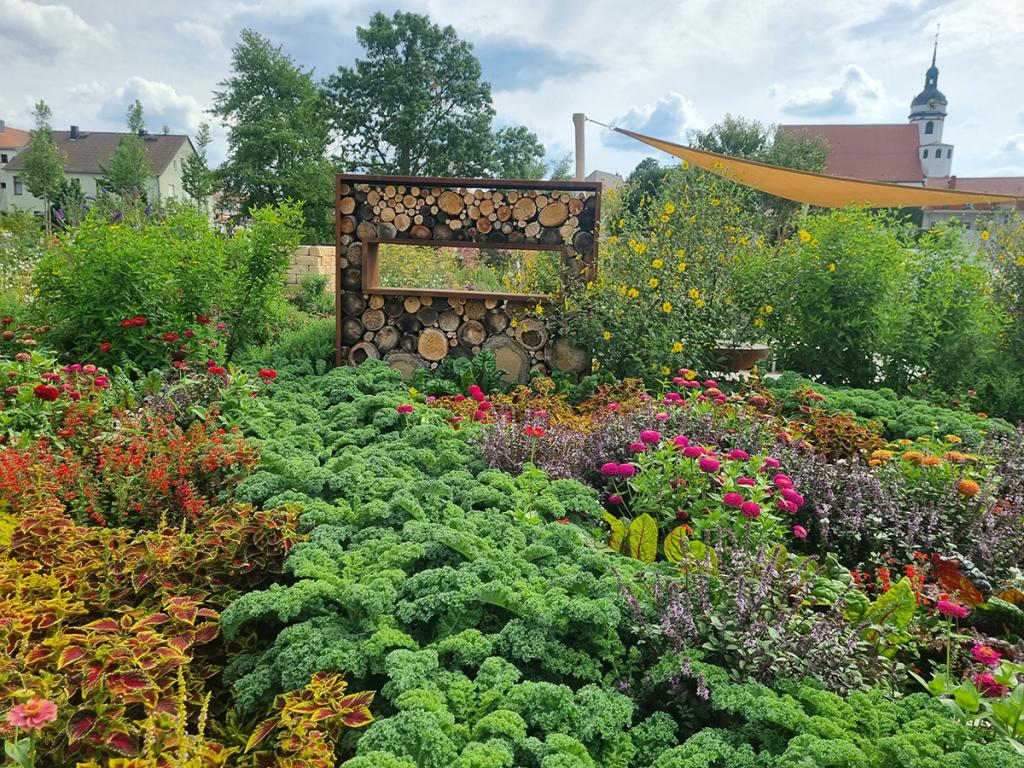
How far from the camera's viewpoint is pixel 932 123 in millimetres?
61500

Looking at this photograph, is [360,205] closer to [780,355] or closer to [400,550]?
[780,355]

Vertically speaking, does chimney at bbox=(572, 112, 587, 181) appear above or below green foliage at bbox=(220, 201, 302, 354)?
above

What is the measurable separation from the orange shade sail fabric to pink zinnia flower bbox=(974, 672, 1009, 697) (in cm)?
512

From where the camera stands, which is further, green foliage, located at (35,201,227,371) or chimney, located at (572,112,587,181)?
chimney, located at (572,112,587,181)

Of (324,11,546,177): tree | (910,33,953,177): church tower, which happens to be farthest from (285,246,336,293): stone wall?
(910,33,953,177): church tower

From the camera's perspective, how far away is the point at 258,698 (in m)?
1.75

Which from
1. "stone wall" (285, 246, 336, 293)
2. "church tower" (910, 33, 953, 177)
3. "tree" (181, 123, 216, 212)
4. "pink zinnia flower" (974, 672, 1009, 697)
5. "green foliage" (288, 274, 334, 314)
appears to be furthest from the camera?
"church tower" (910, 33, 953, 177)

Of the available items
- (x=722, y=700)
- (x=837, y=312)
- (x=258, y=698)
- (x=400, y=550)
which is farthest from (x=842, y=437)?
(x=258, y=698)

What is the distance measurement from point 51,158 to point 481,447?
99.9 feet

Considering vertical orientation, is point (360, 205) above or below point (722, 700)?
above

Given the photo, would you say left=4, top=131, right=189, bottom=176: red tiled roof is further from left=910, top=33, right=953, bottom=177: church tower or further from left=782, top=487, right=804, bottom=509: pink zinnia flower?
left=910, top=33, right=953, bottom=177: church tower

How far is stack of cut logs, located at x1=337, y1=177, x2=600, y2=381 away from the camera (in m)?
5.34

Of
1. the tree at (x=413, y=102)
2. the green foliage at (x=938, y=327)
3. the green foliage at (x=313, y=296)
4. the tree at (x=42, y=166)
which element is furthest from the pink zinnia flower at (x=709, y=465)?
the tree at (x=42, y=166)

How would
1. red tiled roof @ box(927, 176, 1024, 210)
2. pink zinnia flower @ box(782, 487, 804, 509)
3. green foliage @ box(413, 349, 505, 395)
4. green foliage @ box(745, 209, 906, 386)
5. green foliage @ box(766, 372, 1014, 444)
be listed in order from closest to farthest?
pink zinnia flower @ box(782, 487, 804, 509), green foliage @ box(766, 372, 1014, 444), green foliage @ box(413, 349, 505, 395), green foliage @ box(745, 209, 906, 386), red tiled roof @ box(927, 176, 1024, 210)
